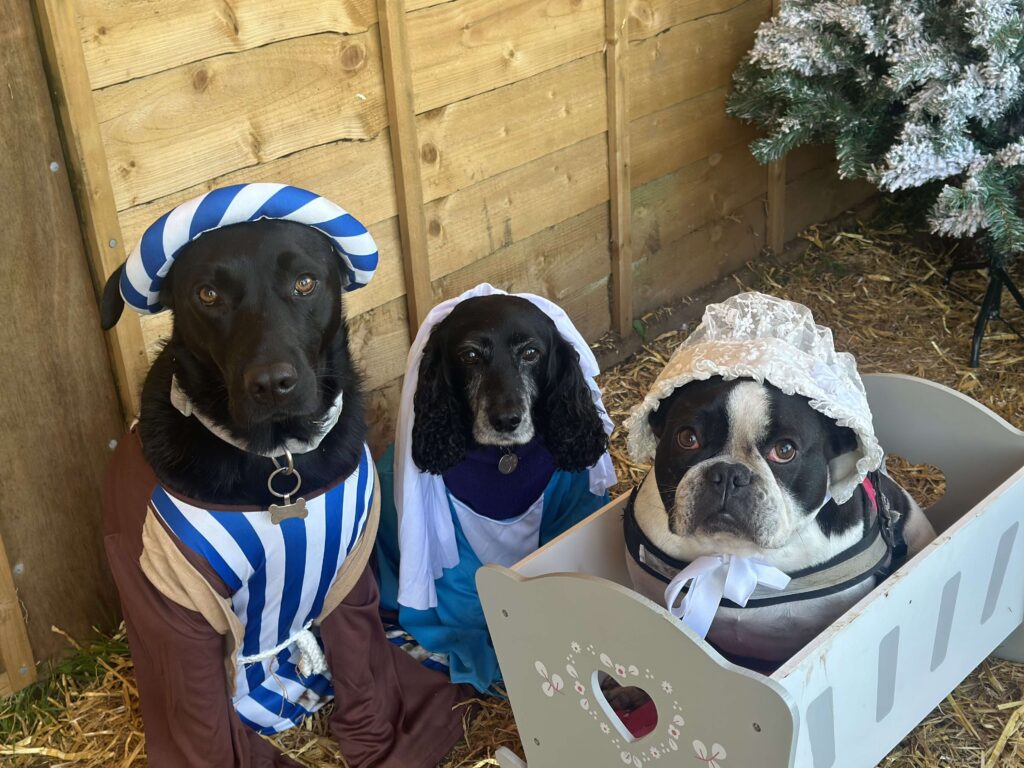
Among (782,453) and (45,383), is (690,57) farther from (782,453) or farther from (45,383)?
(45,383)

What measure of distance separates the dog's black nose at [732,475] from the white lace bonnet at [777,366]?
0.58 ft

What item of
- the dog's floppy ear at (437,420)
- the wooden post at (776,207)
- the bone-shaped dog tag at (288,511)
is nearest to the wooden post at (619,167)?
the wooden post at (776,207)

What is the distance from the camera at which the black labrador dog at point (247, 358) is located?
2094mm

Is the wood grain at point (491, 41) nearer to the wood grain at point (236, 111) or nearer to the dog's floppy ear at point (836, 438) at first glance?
the wood grain at point (236, 111)

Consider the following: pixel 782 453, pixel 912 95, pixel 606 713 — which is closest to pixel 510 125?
pixel 912 95

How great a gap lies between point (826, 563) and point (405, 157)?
167 cm

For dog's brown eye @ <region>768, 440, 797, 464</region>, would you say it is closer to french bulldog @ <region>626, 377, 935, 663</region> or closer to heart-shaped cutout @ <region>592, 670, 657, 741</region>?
french bulldog @ <region>626, 377, 935, 663</region>

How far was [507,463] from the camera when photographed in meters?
2.85

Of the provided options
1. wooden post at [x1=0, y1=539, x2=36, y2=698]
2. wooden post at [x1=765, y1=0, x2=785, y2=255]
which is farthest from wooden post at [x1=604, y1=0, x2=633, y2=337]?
wooden post at [x1=0, y1=539, x2=36, y2=698]

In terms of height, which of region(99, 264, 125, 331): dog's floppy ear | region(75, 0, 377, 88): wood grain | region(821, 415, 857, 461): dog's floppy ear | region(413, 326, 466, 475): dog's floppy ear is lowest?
region(413, 326, 466, 475): dog's floppy ear

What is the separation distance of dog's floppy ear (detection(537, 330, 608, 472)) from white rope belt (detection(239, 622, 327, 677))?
2.53ft

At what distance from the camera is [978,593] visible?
2.46 m

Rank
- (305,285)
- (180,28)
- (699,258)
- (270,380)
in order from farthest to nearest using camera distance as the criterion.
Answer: (699,258)
(180,28)
(305,285)
(270,380)

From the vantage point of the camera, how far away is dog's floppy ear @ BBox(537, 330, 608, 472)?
2822 mm
